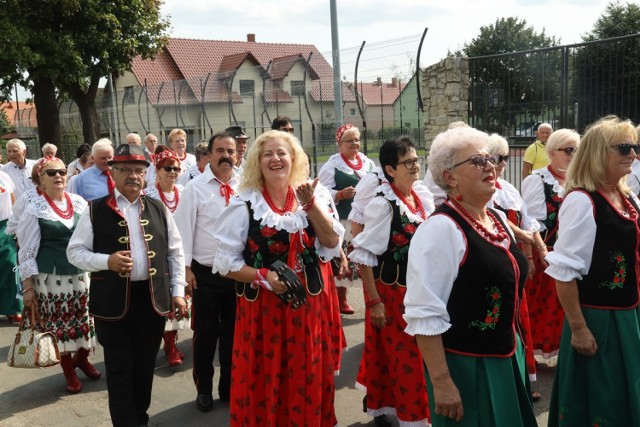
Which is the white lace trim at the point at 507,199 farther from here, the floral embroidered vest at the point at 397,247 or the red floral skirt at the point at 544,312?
the floral embroidered vest at the point at 397,247

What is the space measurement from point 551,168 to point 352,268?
8.66ft

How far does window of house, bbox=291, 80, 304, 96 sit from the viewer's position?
13602 millimetres

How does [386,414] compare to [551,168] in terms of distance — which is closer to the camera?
[386,414]

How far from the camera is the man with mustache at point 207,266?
202 inches

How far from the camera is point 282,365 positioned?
389cm

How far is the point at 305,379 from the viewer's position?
3842mm

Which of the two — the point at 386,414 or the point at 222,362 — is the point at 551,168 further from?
the point at 222,362

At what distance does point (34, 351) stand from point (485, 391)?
3641 millimetres

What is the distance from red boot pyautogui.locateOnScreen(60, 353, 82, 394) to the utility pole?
7481 millimetres

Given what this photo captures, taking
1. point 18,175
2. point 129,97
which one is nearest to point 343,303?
point 18,175

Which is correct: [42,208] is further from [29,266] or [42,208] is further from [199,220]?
[199,220]

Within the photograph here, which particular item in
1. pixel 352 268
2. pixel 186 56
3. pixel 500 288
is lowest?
pixel 352 268

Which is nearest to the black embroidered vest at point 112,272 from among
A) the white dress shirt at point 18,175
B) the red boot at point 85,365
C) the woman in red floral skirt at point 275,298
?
the woman in red floral skirt at point 275,298

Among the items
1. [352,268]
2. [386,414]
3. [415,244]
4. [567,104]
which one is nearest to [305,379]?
[386,414]
